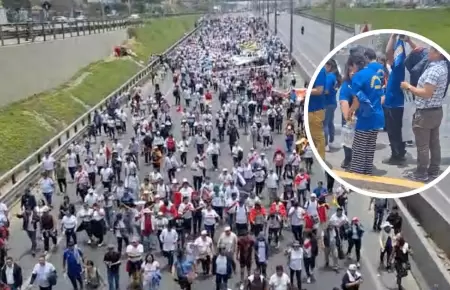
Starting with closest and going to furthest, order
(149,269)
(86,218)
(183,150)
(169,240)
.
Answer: (149,269) → (169,240) → (86,218) → (183,150)

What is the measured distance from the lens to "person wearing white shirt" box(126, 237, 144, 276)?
1155cm

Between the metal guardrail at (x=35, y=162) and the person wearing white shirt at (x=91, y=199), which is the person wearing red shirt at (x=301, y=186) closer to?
the person wearing white shirt at (x=91, y=199)

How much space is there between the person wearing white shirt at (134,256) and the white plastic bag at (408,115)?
8.14 metres

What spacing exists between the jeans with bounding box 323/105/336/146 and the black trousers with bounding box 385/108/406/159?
295mm

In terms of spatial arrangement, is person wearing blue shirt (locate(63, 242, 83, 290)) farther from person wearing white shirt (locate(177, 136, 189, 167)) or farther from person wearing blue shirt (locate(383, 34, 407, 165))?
person wearing white shirt (locate(177, 136, 189, 167))

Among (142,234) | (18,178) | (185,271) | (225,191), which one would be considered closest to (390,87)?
(185,271)

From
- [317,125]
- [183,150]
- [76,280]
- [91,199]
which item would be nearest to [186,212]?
[91,199]

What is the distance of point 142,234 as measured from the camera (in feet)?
44.4

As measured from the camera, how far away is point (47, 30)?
3772 centimetres

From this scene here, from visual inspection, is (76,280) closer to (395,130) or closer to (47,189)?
(47,189)

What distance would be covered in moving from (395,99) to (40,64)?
105ft

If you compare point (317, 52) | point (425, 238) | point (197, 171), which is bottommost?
point (317, 52)

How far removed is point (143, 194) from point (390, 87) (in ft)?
39.0

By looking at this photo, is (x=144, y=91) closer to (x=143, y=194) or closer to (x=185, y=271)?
(x=143, y=194)
